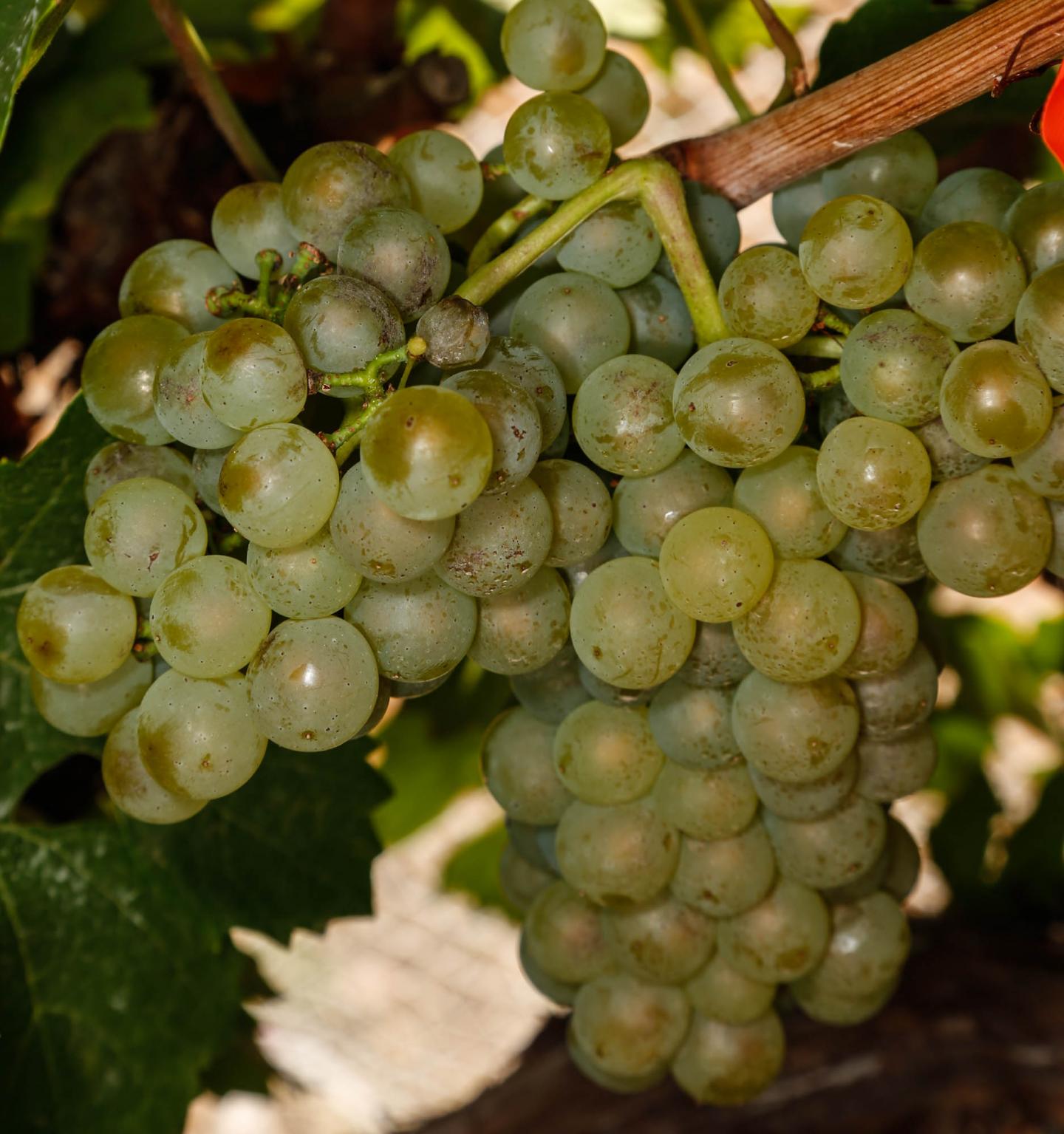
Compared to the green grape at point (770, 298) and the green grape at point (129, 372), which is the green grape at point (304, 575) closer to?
the green grape at point (129, 372)

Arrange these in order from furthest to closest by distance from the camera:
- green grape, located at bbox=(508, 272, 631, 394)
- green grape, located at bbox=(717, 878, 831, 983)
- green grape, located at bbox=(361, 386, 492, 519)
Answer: green grape, located at bbox=(717, 878, 831, 983) < green grape, located at bbox=(508, 272, 631, 394) < green grape, located at bbox=(361, 386, 492, 519)

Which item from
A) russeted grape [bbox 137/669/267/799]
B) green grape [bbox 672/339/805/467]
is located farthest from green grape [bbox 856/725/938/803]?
russeted grape [bbox 137/669/267/799]

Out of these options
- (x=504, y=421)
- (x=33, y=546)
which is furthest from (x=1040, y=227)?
(x=33, y=546)

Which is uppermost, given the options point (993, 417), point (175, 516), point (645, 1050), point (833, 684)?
point (175, 516)

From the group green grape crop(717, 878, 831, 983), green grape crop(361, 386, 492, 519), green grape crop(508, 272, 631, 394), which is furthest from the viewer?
green grape crop(717, 878, 831, 983)

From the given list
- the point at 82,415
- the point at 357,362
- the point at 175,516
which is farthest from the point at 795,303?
the point at 82,415

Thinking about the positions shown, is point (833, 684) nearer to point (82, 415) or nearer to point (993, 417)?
point (993, 417)

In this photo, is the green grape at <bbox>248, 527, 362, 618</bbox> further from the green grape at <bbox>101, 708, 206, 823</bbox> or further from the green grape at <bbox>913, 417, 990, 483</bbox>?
the green grape at <bbox>913, 417, 990, 483</bbox>

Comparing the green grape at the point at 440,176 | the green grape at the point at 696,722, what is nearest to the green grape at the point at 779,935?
the green grape at the point at 696,722
